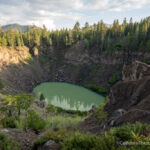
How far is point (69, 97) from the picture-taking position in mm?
55844

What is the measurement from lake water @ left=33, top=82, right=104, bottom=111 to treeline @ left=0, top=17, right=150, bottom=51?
108 ft

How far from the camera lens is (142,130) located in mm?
5828

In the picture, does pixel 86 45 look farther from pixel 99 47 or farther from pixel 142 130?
pixel 142 130

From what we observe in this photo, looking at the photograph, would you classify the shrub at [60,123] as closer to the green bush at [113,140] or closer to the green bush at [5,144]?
the green bush at [5,144]

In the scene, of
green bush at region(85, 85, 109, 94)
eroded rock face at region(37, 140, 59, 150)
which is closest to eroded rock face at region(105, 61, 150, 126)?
eroded rock face at region(37, 140, 59, 150)

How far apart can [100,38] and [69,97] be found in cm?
4557

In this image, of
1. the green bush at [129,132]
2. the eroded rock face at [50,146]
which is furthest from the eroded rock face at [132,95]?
the eroded rock face at [50,146]

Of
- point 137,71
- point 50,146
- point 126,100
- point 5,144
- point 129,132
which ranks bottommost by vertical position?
point 126,100

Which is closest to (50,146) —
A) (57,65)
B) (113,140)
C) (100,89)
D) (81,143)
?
(81,143)

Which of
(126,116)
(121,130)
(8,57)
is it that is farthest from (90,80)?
(121,130)

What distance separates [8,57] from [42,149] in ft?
243

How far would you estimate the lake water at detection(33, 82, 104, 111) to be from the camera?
48781 millimetres

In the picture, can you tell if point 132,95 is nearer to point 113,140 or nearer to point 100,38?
point 113,140

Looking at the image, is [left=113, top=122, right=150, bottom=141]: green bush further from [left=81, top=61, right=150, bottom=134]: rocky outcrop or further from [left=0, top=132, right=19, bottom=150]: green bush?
[left=81, top=61, right=150, bottom=134]: rocky outcrop
